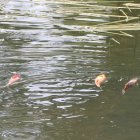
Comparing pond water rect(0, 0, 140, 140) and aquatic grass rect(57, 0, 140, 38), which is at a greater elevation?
aquatic grass rect(57, 0, 140, 38)

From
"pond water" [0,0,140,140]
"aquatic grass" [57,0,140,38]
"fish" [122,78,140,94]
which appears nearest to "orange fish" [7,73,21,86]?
"pond water" [0,0,140,140]

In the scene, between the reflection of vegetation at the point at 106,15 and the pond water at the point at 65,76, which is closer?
the pond water at the point at 65,76

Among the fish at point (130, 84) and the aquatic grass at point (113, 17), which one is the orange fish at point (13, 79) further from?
the aquatic grass at point (113, 17)

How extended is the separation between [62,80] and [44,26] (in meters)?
2.76

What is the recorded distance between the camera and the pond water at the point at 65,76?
14.6 ft

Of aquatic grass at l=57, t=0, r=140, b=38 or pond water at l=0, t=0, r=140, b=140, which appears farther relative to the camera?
aquatic grass at l=57, t=0, r=140, b=38

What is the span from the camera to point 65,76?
18.7 feet

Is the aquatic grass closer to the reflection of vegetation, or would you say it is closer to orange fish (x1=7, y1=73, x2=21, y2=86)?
the reflection of vegetation

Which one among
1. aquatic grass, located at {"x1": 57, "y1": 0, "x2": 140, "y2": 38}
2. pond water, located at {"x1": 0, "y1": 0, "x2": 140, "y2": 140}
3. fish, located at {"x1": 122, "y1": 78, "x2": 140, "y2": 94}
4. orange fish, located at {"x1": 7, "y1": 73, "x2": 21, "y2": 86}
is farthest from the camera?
aquatic grass, located at {"x1": 57, "y1": 0, "x2": 140, "y2": 38}

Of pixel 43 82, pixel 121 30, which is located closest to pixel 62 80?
pixel 43 82

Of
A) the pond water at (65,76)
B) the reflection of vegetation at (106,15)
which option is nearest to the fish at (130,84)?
the pond water at (65,76)

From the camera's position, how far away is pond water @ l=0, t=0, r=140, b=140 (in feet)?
14.6

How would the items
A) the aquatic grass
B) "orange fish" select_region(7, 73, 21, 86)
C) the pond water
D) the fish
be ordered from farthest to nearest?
the aquatic grass → "orange fish" select_region(7, 73, 21, 86) → the fish → the pond water

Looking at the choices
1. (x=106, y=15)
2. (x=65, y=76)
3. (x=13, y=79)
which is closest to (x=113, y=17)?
(x=106, y=15)
